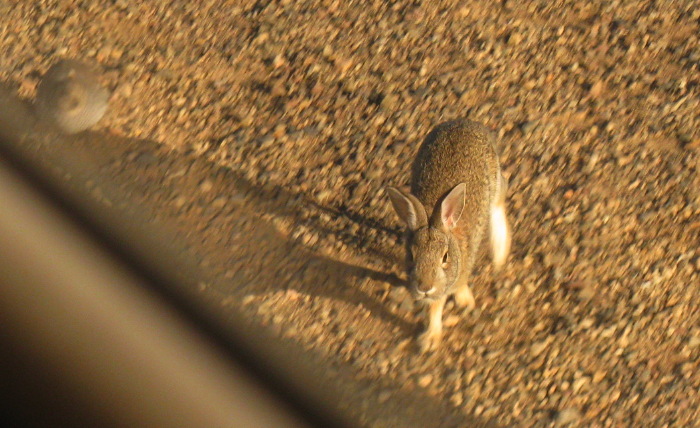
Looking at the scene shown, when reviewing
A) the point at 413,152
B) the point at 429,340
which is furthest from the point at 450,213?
the point at 413,152

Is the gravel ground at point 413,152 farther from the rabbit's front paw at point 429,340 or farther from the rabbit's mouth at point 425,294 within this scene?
the rabbit's mouth at point 425,294

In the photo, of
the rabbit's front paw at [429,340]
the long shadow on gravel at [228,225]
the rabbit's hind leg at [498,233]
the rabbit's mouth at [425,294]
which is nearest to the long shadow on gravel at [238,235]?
the long shadow on gravel at [228,225]

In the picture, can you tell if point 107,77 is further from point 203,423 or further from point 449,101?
point 203,423

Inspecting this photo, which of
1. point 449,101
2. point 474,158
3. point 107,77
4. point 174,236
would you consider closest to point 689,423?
point 474,158

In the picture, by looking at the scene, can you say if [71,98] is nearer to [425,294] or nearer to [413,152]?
[413,152]

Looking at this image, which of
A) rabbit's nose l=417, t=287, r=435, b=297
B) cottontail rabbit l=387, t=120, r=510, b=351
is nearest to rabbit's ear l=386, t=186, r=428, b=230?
cottontail rabbit l=387, t=120, r=510, b=351
